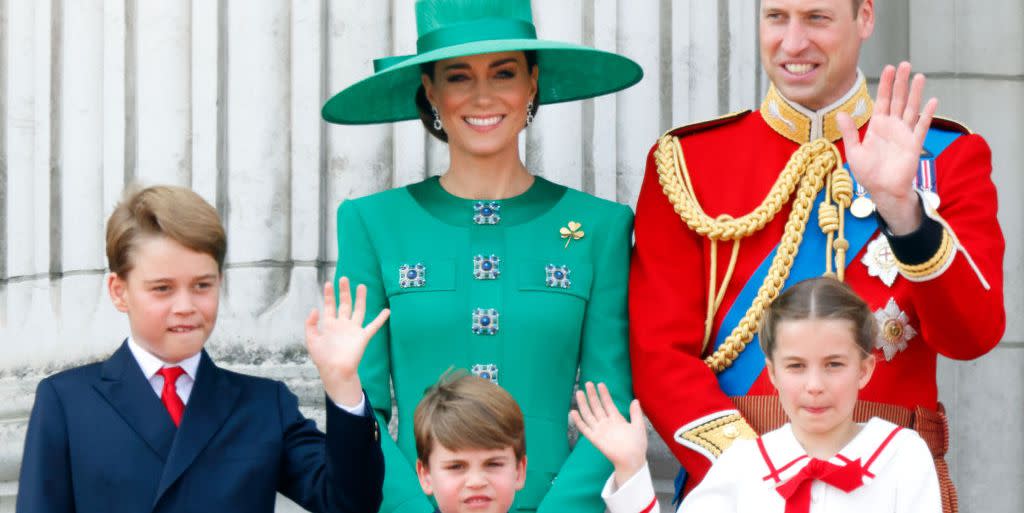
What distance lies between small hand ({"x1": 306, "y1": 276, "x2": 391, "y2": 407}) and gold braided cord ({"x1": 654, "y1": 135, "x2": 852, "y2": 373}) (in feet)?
2.95

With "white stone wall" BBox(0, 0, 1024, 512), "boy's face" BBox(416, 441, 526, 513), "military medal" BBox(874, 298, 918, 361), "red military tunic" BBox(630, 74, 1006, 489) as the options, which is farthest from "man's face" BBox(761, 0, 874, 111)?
"boy's face" BBox(416, 441, 526, 513)

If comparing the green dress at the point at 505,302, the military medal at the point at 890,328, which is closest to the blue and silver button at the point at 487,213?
the green dress at the point at 505,302

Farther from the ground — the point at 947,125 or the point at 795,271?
the point at 947,125

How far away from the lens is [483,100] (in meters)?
4.55

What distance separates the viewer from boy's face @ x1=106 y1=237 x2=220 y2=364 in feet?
13.3

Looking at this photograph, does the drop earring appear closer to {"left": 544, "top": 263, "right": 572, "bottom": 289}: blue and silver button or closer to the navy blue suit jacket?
{"left": 544, "top": 263, "right": 572, "bottom": 289}: blue and silver button

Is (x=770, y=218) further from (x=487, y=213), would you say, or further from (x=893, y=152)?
(x=487, y=213)

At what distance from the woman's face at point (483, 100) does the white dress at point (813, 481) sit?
950 mm

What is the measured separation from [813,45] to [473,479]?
131 cm

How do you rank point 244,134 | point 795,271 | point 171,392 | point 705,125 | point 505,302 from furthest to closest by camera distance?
1. point 244,134
2. point 705,125
3. point 505,302
4. point 795,271
5. point 171,392

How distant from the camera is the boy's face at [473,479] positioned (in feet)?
12.9

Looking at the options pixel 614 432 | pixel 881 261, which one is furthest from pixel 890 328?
pixel 614 432

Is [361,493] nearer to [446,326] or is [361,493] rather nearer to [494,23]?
[446,326]

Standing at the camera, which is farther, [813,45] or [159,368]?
[813,45]
